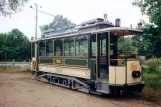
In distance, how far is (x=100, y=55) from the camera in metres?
10.6

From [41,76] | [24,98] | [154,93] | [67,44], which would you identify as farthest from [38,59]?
[154,93]

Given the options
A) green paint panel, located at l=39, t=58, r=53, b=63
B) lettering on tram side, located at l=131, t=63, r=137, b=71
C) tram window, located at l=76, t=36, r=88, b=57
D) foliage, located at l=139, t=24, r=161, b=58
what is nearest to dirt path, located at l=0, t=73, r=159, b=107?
lettering on tram side, located at l=131, t=63, r=137, b=71

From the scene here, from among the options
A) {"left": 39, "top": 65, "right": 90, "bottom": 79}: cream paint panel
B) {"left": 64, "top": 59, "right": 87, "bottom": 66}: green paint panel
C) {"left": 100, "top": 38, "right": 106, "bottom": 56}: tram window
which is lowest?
{"left": 39, "top": 65, "right": 90, "bottom": 79}: cream paint panel

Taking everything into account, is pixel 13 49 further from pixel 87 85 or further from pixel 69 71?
pixel 87 85

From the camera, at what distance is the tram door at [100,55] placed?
32.4 ft

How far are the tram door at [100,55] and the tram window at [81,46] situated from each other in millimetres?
446

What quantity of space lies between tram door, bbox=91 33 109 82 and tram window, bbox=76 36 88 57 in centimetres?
45

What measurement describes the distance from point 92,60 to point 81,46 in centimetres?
117

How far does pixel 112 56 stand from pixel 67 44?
2766 mm

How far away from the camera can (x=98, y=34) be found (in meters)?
10.0

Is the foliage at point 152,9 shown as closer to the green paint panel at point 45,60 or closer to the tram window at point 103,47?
the tram window at point 103,47

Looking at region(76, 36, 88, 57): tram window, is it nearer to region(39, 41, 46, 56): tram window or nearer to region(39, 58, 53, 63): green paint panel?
region(39, 58, 53, 63): green paint panel

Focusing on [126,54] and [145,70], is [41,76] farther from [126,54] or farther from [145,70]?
[145,70]

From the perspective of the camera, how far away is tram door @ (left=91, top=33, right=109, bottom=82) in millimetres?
9891
